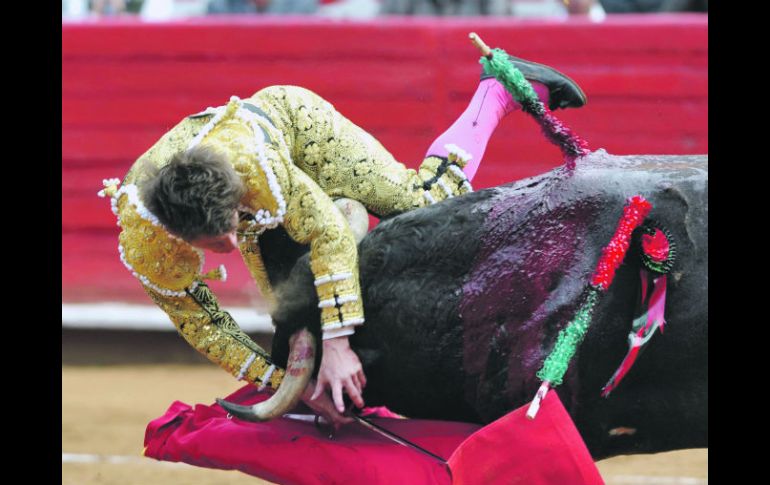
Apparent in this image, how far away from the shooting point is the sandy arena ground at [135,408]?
3.81 m

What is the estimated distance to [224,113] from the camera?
2.34 m

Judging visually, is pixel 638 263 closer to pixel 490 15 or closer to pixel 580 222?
pixel 580 222

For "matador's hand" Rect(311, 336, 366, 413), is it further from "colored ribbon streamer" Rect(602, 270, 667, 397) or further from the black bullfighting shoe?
the black bullfighting shoe

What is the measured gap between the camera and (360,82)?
5.02m

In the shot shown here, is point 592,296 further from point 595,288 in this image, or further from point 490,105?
point 490,105

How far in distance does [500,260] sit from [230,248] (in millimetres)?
523

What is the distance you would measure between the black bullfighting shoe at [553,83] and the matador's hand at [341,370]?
0.83 metres

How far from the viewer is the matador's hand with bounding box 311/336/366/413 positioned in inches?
87.5

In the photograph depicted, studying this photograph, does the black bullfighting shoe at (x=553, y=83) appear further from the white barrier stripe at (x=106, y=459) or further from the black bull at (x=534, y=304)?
the white barrier stripe at (x=106, y=459)

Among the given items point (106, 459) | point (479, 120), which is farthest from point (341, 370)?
point (106, 459)

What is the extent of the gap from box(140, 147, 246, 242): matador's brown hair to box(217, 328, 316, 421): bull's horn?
1.00 ft

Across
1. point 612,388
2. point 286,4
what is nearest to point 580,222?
point 612,388

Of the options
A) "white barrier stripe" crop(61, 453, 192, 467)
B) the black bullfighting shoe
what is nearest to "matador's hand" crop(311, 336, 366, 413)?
the black bullfighting shoe

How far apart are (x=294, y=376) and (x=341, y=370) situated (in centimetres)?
11
